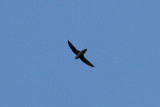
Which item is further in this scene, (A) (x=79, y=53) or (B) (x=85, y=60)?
(B) (x=85, y=60)

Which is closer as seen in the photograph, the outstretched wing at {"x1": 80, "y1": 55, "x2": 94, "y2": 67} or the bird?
the bird

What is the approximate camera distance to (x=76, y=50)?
413 ft

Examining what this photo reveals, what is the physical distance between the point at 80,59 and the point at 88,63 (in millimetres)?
1583

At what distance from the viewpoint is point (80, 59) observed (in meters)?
126

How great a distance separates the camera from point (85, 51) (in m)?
124

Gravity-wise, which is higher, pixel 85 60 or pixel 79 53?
pixel 85 60

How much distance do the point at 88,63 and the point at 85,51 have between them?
11.8ft

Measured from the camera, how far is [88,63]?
127 meters

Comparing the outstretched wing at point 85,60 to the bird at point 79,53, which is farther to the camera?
the outstretched wing at point 85,60

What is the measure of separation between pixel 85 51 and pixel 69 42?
130 inches

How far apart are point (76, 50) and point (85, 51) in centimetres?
215
